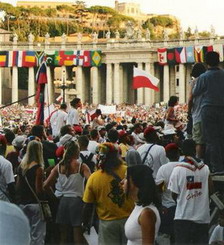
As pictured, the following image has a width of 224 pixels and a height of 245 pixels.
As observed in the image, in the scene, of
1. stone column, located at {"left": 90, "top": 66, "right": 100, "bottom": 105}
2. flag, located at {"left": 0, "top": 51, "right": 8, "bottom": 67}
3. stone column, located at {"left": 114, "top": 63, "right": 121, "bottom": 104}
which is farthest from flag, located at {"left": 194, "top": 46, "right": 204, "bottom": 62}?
flag, located at {"left": 0, "top": 51, "right": 8, "bottom": 67}

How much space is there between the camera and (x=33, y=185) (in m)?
11.2

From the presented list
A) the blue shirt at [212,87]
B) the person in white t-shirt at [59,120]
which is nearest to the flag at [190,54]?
the person in white t-shirt at [59,120]

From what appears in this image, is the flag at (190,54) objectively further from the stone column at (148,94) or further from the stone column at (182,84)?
the stone column at (148,94)

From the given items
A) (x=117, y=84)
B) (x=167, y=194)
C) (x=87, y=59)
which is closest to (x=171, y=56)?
(x=117, y=84)

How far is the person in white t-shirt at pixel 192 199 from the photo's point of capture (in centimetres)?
949

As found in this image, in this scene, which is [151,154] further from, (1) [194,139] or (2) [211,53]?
(2) [211,53]

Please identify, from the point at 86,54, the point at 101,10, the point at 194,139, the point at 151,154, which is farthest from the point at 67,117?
the point at 101,10

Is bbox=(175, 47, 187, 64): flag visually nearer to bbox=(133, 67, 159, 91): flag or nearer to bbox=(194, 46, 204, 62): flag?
bbox=(194, 46, 204, 62): flag

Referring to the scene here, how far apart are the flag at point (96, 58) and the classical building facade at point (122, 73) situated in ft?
3.71

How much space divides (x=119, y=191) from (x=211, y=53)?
5.93 feet

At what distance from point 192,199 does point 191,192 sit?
0.07 meters

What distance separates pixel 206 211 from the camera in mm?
9531

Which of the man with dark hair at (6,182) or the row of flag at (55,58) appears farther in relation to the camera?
the row of flag at (55,58)

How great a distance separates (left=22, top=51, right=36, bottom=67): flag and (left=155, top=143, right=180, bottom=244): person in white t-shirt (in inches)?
3417
